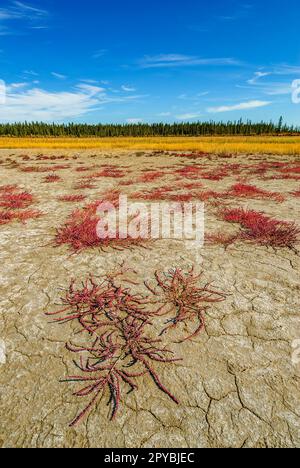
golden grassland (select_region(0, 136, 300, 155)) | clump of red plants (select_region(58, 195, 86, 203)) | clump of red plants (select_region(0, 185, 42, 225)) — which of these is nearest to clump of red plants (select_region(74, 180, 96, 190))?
clump of red plants (select_region(58, 195, 86, 203))

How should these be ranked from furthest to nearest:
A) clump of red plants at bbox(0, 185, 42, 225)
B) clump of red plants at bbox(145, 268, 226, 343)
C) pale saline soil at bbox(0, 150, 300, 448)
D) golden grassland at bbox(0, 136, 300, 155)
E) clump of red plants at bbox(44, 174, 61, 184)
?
golden grassland at bbox(0, 136, 300, 155) < clump of red plants at bbox(44, 174, 61, 184) < clump of red plants at bbox(0, 185, 42, 225) < clump of red plants at bbox(145, 268, 226, 343) < pale saline soil at bbox(0, 150, 300, 448)

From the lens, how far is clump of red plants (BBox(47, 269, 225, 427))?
8.45ft

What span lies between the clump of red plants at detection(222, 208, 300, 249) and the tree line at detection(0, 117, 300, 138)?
251 feet

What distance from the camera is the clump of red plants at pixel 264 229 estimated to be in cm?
561

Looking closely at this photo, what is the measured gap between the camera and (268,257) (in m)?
5.00

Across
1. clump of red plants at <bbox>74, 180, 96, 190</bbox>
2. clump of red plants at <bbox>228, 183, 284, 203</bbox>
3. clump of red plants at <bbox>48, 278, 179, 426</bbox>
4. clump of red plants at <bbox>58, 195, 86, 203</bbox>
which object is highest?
clump of red plants at <bbox>228, 183, 284, 203</bbox>

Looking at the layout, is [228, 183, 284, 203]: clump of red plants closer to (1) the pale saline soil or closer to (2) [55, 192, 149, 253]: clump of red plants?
(1) the pale saline soil

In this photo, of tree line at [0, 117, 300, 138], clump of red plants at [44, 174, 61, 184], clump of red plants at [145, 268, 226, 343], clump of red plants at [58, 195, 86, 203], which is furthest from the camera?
tree line at [0, 117, 300, 138]

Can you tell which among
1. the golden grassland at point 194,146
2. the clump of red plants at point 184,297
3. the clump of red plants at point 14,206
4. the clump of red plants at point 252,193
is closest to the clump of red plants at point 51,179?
the clump of red plants at point 14,206

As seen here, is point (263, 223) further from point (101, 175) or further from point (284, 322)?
point (101, 175)

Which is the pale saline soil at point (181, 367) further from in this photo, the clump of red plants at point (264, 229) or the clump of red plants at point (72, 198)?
the clump of red plants at point (72, 198)

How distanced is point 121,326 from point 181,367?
880mm

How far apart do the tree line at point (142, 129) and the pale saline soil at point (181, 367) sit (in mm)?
79475
